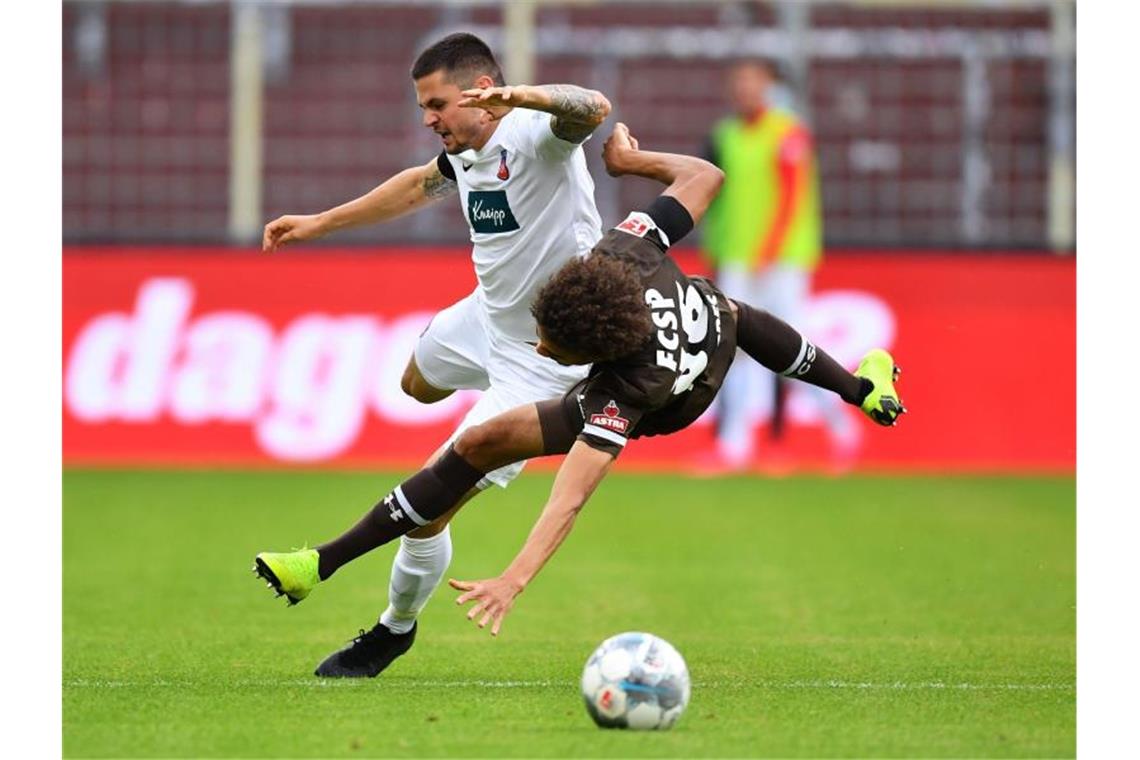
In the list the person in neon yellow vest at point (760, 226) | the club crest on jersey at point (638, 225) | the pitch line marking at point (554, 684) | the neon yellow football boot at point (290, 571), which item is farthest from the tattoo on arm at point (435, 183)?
the person in neon yellow vest at point (760, 226)

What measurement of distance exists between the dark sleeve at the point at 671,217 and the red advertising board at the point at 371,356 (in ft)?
27.7

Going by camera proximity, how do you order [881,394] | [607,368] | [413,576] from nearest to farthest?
1. [607,368]
2. [413,576]
3. [881,394]

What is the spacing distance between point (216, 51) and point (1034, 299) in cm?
794

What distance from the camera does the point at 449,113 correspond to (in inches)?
289

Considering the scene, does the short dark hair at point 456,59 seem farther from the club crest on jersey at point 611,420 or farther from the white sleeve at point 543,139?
the club crest on jersey at point 611,420

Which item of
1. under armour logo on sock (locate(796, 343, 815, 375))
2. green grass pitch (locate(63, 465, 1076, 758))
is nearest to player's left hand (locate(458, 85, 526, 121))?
under armour logo on sock (locate(796, 343, 815, 375))

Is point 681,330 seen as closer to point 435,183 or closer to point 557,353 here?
point 557,353

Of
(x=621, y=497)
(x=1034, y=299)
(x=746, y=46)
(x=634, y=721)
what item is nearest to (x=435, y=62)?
(x=634, y=721)

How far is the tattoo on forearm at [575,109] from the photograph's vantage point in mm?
6791

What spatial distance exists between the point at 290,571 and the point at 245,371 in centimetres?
900

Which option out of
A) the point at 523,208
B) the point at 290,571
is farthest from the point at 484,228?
the point at 290,571

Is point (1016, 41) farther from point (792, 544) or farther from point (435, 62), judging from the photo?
point (435, 62)

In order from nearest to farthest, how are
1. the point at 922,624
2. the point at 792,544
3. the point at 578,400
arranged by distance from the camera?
the point at 578,400 < the point at 922,624 < the point at 792,544

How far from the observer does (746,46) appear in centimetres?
1831
